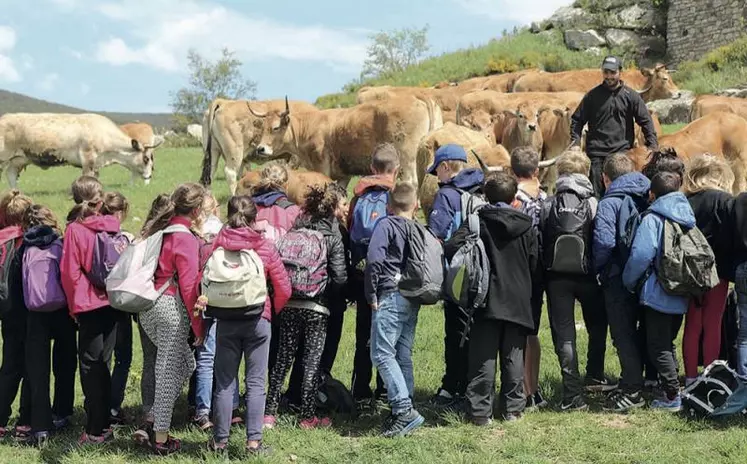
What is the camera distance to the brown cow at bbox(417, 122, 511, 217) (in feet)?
32.4

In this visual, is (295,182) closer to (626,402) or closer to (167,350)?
(167,350)

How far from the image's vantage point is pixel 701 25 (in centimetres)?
3425

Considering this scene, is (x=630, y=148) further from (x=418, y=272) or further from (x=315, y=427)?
(x=315, y=427)

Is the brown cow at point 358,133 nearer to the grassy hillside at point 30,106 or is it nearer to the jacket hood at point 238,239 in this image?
the jacket hood at point 238,239

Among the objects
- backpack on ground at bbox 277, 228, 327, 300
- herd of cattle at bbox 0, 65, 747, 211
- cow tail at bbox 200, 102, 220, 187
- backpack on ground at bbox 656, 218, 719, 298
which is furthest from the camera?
cow tail at bbox 200, 102, 220, 187

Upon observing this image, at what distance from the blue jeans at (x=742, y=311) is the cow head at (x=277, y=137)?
9960 mm

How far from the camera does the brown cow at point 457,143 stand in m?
9.88

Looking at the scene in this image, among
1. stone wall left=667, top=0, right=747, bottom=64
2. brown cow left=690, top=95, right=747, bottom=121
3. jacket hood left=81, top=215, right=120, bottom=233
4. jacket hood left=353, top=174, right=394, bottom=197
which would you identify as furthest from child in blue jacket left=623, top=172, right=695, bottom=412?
stone wall left=667, top=0, right=747, bottom=64

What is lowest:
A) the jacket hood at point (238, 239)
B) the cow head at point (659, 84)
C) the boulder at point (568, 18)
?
the jacket hood at point (238, 239)

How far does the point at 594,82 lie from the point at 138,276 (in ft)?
66.6

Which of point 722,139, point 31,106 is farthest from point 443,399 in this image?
point 31,106

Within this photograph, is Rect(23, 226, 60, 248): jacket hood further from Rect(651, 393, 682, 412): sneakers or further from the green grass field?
Rect(651, 393, 682, 412): sneakers

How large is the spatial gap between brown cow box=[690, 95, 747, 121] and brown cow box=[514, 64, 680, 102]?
2.14 meters

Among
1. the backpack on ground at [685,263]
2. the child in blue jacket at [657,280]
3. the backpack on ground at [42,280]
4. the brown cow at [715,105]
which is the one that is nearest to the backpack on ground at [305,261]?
the backpack on ground at [42,280]
